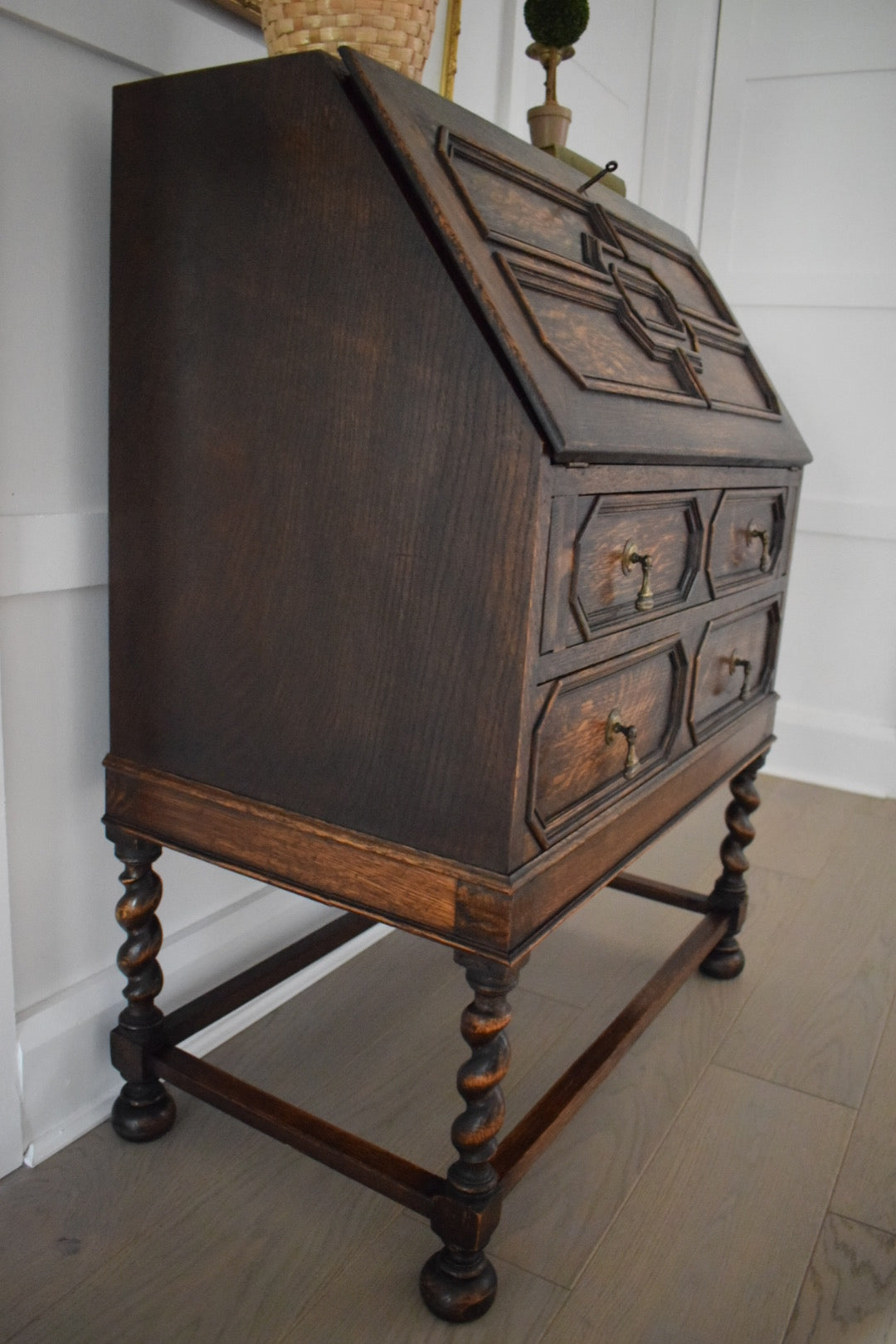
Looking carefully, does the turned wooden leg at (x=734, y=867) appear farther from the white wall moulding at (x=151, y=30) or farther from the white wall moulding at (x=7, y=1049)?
the white wall moulding at (x=151, y=30)

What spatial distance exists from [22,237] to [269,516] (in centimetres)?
48

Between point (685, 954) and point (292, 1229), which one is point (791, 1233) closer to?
point (685, 954)

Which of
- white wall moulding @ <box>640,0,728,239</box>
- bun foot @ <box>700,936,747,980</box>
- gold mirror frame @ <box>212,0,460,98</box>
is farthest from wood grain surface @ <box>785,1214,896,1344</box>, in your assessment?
white wall moulding @ <box>640,0,728,239</box>

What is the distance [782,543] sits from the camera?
1.94m

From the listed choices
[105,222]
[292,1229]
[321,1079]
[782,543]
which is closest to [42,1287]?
[292,1229]

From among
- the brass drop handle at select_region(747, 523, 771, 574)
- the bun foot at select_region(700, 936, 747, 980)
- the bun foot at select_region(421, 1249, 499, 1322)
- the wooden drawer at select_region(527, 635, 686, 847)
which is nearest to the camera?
the wooden drawer at select_region(527, 635, 686, 847)

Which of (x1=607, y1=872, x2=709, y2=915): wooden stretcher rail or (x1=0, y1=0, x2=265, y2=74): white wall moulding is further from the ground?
(x1=0, y1=0, x2=265, y2=74): white wall moulding

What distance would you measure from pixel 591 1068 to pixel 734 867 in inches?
27.4

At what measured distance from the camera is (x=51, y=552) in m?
1.41

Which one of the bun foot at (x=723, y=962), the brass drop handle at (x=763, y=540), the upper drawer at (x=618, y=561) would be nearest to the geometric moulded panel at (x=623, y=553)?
the upper drawer at (x=618, y=561)

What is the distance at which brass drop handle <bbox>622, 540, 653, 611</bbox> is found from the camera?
129cm

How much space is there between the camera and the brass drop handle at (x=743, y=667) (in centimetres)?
179

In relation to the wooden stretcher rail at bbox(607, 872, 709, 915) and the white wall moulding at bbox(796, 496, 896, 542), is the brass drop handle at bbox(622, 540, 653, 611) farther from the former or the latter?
the white wall moulding at bbox(796, 496, 896, 542)

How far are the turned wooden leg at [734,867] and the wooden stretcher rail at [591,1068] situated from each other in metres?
0.09
